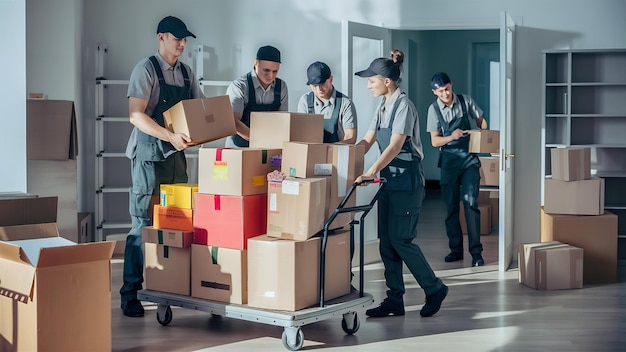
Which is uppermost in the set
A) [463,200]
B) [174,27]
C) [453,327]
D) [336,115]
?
[174,27]

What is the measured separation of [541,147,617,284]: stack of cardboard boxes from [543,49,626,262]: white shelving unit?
0.98 m

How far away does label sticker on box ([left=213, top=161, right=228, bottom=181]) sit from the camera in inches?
182

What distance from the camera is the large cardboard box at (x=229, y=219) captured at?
459 centimetres

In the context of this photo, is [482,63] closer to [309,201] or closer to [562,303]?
[562,303]

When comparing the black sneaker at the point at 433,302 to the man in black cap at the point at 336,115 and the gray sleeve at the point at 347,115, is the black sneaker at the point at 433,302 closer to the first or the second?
the man in black cap at the point at 336,115

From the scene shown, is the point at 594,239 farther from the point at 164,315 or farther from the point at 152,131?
the point at 152,131

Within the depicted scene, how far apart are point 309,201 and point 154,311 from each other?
1.52 metres

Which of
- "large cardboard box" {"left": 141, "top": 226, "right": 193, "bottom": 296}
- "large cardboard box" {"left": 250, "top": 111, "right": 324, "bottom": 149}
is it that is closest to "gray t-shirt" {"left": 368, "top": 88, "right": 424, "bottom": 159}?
"large cardboard box" {"left": 250, "top": 111, "right": 324, "bottom": 149}

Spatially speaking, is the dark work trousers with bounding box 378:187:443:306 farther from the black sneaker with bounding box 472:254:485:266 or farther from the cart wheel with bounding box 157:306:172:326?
the black sneaker with bounding box 472:254:485:266

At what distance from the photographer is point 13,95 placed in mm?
4766

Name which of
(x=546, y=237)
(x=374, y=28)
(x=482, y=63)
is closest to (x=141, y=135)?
(x=374, y=28)

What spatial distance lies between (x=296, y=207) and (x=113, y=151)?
152 inches

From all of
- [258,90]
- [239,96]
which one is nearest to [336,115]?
[258,90]

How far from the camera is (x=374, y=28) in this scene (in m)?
7.09
